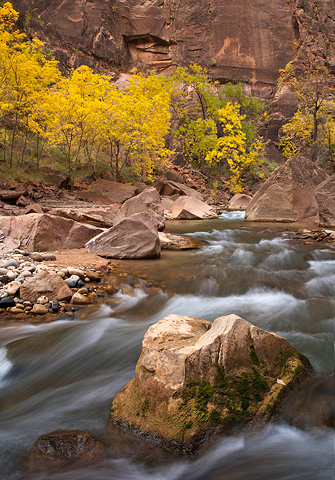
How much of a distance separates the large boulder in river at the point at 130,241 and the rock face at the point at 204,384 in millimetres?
4509

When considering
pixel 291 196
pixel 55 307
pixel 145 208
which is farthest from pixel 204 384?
pixel 291 196

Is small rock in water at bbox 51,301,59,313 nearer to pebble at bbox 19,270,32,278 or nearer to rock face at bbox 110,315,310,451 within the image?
pebble at bbox 19,270,32,278

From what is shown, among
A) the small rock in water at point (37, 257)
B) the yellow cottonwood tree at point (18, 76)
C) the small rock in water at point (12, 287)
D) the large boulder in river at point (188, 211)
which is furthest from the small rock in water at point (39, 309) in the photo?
the large boulder in river at point (188, 211)

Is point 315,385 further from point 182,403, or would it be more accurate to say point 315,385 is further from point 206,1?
point 206,1

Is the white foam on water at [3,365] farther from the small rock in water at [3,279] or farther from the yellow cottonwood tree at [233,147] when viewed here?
the yellow cottonwood tree at [233,147]

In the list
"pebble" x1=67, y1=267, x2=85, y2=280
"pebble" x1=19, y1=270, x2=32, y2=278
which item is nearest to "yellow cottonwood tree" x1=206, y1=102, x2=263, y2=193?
"pebble" x1=67, y1=267, x2=85, y2=280

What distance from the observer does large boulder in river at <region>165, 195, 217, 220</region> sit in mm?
15039

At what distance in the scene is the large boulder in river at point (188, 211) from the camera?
49.3 feet

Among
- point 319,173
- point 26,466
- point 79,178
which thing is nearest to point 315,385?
point 26,466

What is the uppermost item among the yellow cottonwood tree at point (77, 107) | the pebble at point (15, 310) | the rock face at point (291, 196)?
the yellow cottonwood tree at point (77, 107)

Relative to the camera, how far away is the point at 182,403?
214cm

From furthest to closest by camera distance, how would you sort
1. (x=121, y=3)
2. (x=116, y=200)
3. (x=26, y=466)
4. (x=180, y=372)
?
(x=121, y=3) < (x=116, y=200) < (x=180, y=372) < (x=26, y=466)

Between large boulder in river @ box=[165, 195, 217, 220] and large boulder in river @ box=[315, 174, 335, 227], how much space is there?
4941mm

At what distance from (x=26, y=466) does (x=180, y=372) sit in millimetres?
1133
